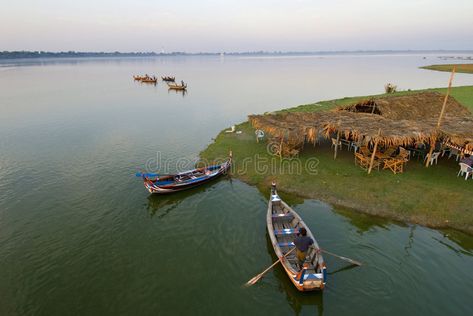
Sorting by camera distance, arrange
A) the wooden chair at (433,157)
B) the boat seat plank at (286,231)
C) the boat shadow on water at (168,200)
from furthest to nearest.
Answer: the wooden chair at (433,157)
the boat shadow on water at (168,200)
the boat seat plank at (286,231)

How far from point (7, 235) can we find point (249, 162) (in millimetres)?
15159

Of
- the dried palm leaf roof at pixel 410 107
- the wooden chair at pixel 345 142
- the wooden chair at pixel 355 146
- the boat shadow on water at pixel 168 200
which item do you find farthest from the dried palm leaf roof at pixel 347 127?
the boat shadow on water at pixel 168 200

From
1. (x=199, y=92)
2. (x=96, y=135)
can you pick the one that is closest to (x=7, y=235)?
(x=96, y=135)

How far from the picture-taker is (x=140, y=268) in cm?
1219

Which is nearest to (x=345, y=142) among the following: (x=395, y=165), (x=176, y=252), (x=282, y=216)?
(x=395, y=165)

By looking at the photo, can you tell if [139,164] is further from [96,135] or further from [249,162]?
[96,135]

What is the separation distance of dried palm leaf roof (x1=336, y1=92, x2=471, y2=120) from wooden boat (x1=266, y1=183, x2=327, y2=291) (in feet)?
49.0

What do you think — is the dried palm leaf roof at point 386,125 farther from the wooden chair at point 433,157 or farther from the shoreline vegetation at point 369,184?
the shoreline vegetation at point 369,184

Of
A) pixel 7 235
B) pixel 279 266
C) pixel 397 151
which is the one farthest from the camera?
pixel 397 151

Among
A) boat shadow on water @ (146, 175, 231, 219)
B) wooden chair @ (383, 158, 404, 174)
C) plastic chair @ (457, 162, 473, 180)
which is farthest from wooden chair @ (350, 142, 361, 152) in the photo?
boat shadow on water @ (146, 175, 231, 219)

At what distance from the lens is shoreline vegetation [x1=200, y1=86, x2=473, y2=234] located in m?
14.9

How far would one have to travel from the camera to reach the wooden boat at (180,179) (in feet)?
57.4

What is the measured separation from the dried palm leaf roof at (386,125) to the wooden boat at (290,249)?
736 centimetres

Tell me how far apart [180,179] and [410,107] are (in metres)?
20.9
